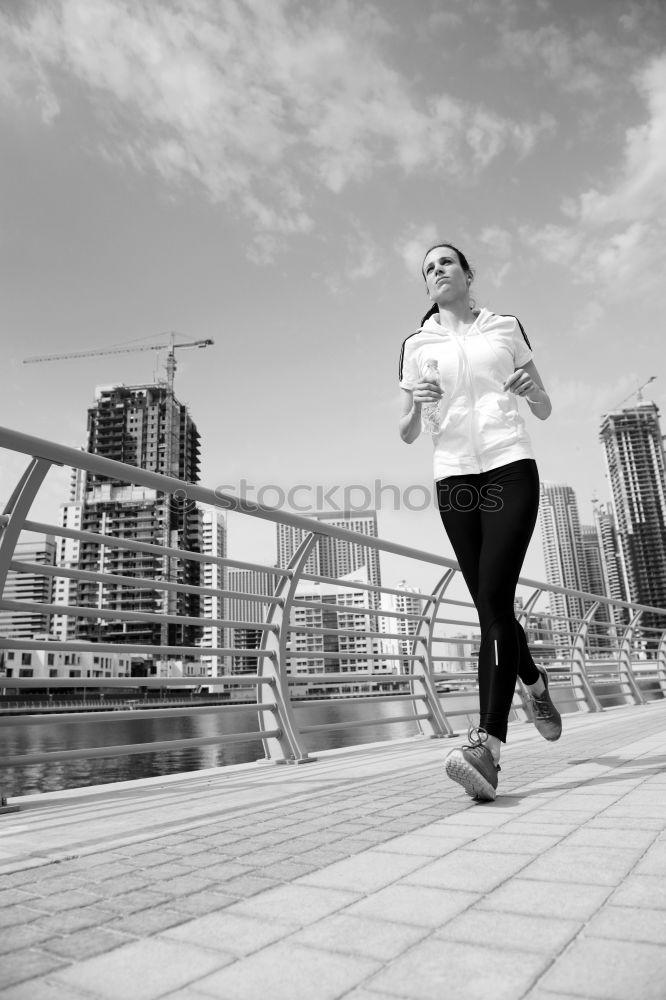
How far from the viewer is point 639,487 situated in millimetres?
137500

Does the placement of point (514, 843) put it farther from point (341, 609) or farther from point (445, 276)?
point (445, 276)

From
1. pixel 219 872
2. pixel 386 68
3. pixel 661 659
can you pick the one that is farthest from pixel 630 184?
pixel 219 872

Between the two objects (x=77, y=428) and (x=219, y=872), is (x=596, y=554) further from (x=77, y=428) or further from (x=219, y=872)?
(x=219, y=872)

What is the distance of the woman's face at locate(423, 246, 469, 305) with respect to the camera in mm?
2990

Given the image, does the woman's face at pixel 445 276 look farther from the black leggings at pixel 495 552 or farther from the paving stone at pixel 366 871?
the paving stone at pixel 366 871

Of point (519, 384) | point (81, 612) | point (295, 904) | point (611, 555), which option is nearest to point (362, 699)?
point (81, 612)

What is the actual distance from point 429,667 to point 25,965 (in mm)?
4160

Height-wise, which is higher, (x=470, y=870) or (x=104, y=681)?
(x=104, y=681)

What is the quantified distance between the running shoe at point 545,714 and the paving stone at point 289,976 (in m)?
2.27

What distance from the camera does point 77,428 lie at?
140m

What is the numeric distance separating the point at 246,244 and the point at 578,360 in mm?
25607

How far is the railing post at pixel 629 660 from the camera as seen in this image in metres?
8.45

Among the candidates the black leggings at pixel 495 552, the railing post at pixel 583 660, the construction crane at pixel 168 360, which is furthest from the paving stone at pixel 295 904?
the construction crane at pixel 168 360

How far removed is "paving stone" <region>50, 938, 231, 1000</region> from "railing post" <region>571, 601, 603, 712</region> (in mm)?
6951
